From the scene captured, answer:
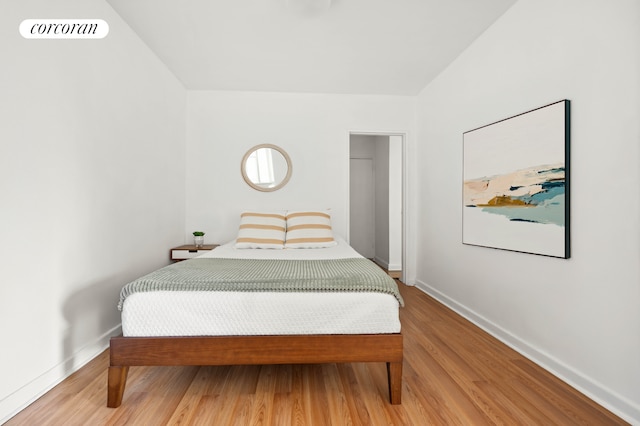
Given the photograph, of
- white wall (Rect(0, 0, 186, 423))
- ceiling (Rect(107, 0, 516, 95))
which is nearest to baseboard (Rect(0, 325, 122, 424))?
white wall (Rect(0, 0, 186, 423))

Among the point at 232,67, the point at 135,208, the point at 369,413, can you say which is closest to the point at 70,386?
the point at 135,208

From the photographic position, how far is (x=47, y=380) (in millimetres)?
→ 1770

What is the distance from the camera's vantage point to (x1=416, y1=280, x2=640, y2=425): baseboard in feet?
5.05

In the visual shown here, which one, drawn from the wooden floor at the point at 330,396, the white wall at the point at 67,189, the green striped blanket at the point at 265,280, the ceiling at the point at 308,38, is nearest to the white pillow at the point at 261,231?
the white wall at the point at 67,189

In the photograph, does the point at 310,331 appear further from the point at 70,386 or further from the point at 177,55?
the point at 177,55

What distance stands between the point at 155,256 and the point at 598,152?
3.46m

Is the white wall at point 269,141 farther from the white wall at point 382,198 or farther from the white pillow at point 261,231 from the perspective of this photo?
the white wall at point 382,198

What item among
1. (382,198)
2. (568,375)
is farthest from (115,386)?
(382,198)

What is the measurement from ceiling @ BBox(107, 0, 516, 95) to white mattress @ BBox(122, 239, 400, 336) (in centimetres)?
195

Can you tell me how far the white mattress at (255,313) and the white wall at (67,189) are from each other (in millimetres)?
557

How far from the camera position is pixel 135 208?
2742mm

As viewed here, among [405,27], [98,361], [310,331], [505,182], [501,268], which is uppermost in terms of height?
[405,27]

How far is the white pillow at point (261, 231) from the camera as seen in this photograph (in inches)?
125

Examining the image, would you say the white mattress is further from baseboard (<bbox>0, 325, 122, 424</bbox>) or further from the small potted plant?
the small potted plant
